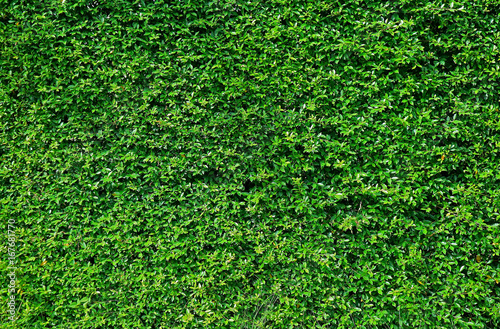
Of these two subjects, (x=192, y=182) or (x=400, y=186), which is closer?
(x=400, y=186)

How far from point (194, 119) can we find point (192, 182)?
552 millimetres

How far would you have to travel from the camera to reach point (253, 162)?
2844 mm

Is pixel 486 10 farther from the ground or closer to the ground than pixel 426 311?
farther from the ground

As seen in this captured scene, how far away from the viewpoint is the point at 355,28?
105 inches

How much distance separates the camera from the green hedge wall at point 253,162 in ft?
8.84

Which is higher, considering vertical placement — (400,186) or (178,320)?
(400,186)

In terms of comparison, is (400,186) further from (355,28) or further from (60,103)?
A: (60,103)

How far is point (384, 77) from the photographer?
273cm

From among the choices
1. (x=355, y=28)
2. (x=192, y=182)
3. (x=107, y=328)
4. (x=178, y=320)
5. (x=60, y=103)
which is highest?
(x=355, y=28)

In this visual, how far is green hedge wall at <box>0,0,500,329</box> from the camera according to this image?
2695 millimetres

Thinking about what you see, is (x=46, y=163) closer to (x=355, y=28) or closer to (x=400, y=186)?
(x=355, y=28)

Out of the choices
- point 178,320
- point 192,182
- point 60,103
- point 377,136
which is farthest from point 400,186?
point 60,103

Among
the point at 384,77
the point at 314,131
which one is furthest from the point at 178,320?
the point at 384,77

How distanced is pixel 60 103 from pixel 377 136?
2.74 meters
